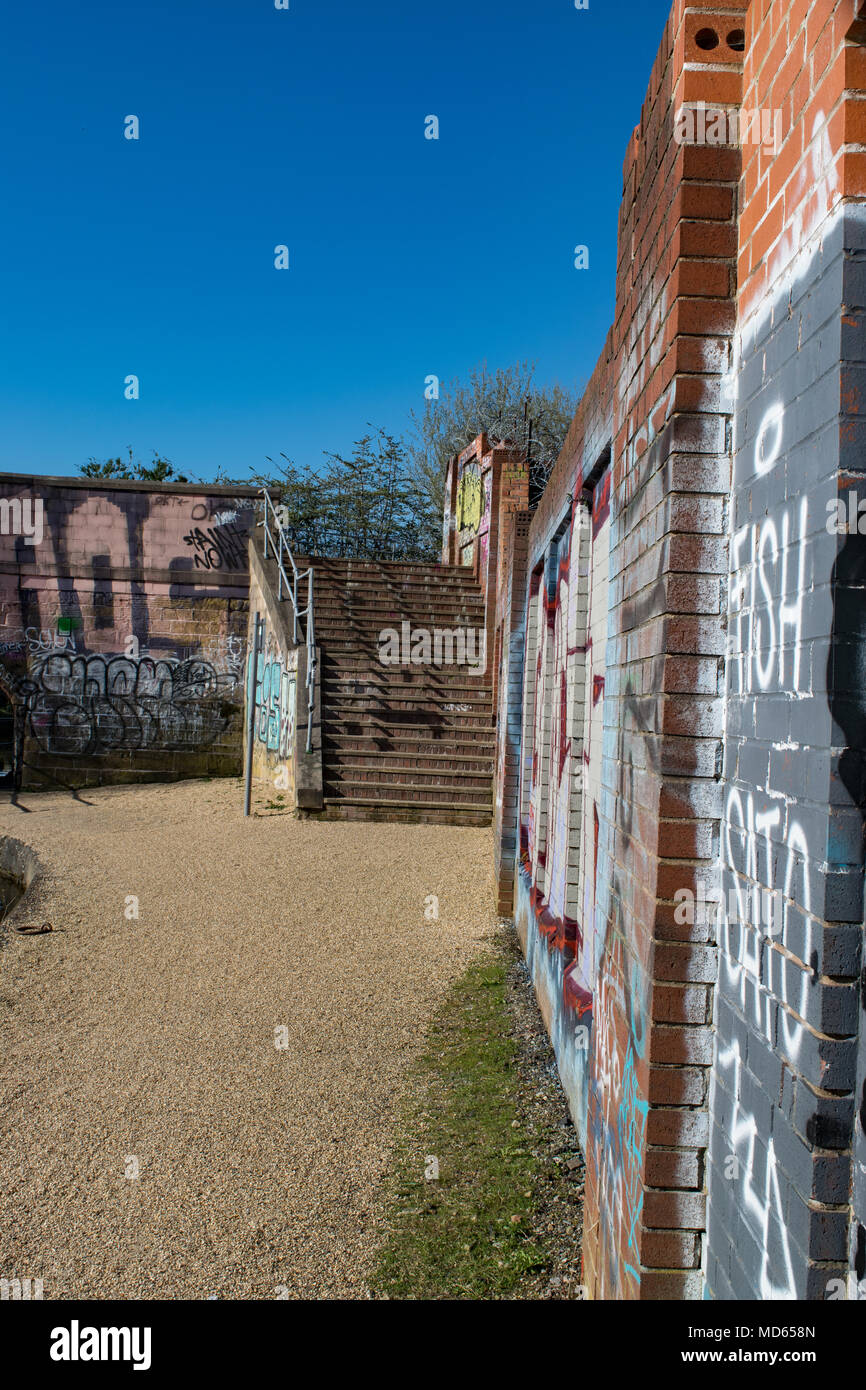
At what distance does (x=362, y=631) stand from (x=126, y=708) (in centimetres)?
523

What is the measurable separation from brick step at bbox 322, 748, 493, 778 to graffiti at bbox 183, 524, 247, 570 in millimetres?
6384

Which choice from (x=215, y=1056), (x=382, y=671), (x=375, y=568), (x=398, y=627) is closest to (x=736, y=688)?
(x=215, y=1056)

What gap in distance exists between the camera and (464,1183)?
3334 millimetres

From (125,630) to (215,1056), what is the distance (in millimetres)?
12819

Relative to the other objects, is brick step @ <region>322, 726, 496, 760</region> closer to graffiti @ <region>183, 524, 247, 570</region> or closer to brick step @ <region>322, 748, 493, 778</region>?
brick step @ <region>322, 748, 493, 778</region>

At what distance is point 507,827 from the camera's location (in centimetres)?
684

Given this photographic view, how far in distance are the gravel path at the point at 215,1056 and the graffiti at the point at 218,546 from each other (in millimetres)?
8275

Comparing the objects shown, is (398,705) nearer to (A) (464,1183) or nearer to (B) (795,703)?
(A) (464,1183)

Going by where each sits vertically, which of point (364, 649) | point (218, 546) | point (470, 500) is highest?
point (470, 500)

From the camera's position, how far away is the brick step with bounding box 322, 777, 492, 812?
1045 centimetres

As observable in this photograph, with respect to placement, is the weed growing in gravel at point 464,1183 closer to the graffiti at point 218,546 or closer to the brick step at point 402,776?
the brick step at point 402,776

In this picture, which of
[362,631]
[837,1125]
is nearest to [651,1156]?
[837,1125]

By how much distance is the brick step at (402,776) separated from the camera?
34.9ft

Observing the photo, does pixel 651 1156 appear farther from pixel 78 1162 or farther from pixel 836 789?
pixel 78 1162
